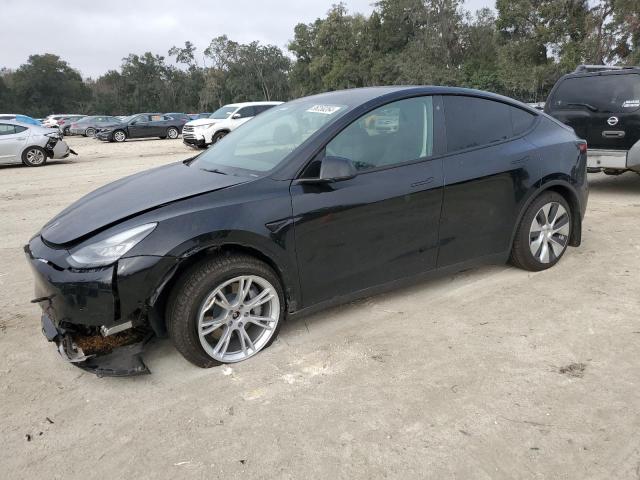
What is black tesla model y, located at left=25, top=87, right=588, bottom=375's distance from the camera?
2.78 metres

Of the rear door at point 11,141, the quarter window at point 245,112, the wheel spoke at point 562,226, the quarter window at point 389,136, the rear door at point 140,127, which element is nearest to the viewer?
the quarter window at point 389,136

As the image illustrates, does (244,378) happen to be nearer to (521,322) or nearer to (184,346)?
(184,346)

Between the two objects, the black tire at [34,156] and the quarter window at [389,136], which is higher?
the quarter window at [389,136]

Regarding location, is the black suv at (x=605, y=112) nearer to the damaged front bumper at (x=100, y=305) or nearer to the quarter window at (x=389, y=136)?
→ the quarter window at (x=389, y=136)

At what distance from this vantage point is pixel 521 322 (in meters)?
3.52

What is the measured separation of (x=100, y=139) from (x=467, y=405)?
28.2m

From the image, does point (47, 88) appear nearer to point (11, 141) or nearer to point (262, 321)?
point (11, 141)

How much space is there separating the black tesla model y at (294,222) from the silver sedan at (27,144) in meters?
12.7

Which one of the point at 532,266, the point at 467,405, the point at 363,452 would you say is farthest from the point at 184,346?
the point at 532,266

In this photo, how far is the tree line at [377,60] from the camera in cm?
3173

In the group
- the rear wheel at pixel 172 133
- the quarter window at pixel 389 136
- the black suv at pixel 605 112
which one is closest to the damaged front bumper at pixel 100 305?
the quarter window at pixel 389 136

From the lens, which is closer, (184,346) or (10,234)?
(184,346)

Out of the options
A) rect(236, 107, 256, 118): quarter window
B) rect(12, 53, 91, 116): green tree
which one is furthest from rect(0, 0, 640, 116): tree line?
rect(236, 107, 256, 118): quarter window

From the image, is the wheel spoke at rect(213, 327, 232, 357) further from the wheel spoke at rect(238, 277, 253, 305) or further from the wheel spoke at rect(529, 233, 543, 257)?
the wheel spoke at rect(529, 233, 543, 257)
